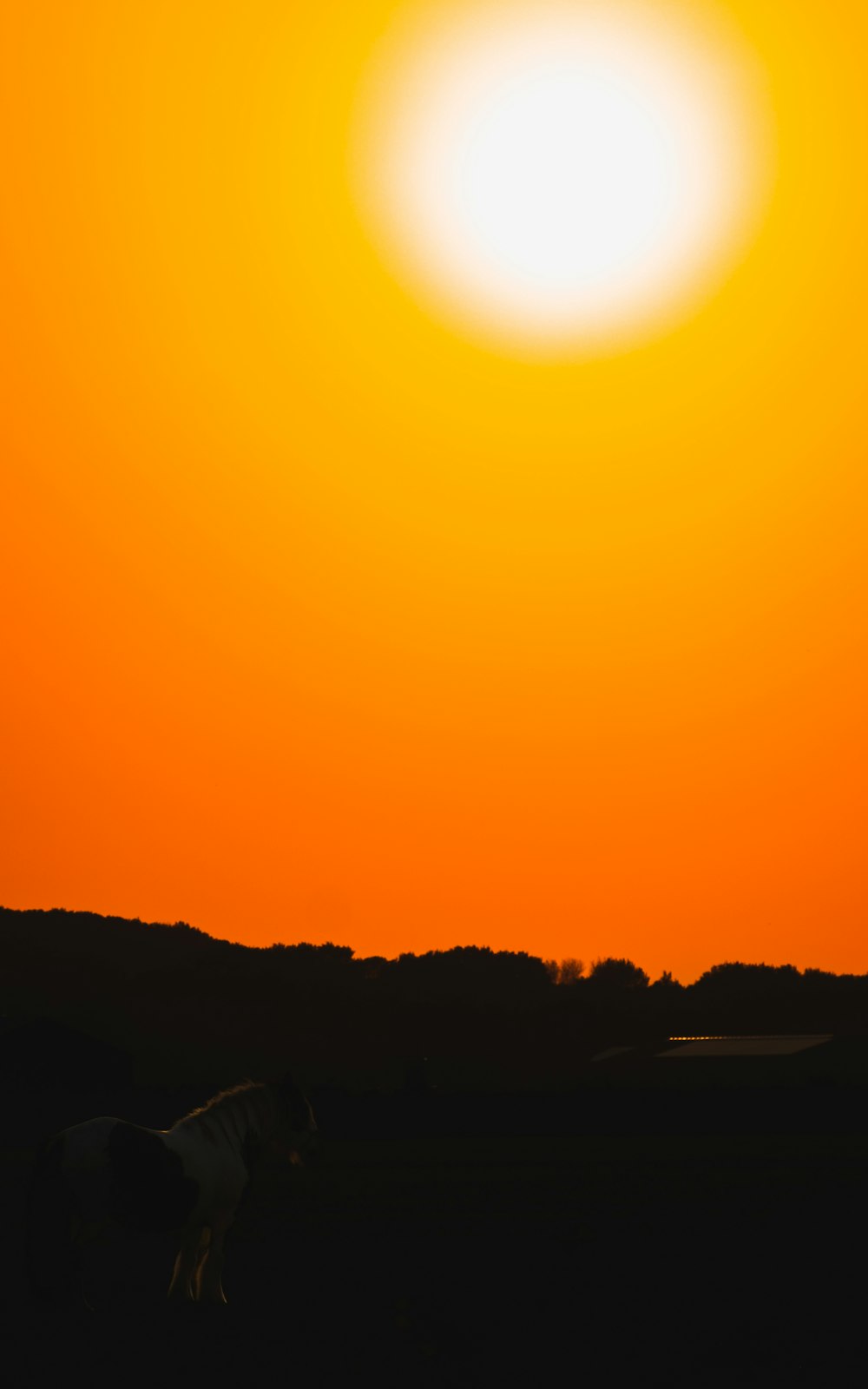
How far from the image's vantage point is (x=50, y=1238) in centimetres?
1417

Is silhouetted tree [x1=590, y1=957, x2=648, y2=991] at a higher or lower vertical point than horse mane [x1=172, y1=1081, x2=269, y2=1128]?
higher

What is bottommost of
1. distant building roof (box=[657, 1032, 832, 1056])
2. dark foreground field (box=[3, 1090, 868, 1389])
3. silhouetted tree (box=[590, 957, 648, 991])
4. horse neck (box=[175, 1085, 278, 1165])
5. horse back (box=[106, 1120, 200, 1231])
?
dark foreground field (box=[3, 1090, 868, 1389])

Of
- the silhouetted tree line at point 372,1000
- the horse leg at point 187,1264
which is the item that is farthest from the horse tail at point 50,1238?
the silhouetted tree line at point 372,1000

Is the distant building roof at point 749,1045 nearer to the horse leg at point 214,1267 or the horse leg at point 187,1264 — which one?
the horse leg at point 187,1264

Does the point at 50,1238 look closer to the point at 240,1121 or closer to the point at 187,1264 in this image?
the point at 187,1264

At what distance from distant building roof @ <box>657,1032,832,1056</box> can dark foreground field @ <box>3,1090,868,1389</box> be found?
30.5 metres

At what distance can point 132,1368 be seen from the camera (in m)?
11.9

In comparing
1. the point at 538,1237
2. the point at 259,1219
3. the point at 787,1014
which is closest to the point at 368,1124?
the point at 259,1219

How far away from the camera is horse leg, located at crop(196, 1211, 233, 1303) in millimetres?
14742

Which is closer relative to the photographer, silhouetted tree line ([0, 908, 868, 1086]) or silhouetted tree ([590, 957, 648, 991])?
silhouetted tree line ([0, 908, 868, 1086])

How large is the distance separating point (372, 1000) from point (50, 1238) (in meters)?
105

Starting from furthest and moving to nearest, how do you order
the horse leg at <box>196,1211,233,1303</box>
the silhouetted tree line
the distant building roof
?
the silhouetted tree line, the distant building roof, the horse leg at <box>196,1211,233,1303</box>

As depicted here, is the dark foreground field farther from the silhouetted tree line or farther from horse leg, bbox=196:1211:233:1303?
the silhouetted tree line

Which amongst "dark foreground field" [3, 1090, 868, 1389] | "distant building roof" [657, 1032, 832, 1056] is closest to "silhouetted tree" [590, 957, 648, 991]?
"distant building roof" [657, 1032, 832, 1056]
